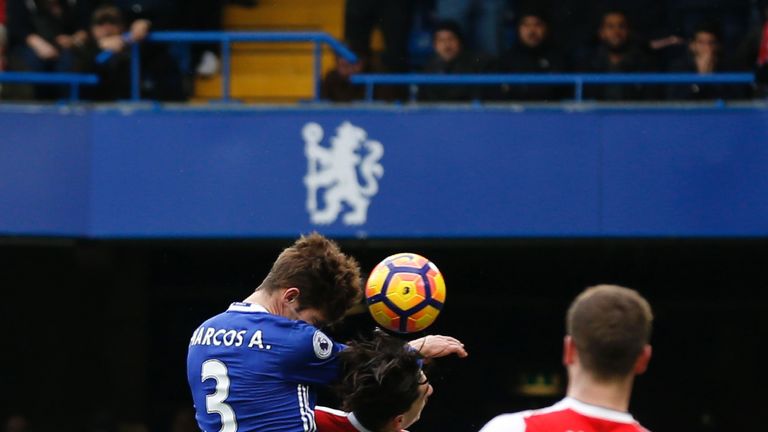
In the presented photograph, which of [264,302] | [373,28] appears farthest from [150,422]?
[264,302]

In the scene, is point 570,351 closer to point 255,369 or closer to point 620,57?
point 255,369

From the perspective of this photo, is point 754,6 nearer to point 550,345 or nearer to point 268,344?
point 550,345

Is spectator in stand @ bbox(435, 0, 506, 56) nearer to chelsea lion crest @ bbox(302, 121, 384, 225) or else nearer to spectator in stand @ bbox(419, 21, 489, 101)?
spectator in stand @ bbox(419, 21, 489, 101)

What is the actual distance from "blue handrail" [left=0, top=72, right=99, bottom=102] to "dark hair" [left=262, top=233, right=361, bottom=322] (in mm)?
6002

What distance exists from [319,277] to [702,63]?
6301 millimetres

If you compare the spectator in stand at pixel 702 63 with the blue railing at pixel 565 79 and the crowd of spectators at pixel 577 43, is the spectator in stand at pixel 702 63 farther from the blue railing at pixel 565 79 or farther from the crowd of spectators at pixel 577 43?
the blue railing at pixel 565 79

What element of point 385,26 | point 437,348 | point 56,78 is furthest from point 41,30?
point 437,348

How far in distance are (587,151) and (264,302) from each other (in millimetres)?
5469

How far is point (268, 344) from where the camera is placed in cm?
564

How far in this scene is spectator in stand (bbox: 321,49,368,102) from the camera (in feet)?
37.9

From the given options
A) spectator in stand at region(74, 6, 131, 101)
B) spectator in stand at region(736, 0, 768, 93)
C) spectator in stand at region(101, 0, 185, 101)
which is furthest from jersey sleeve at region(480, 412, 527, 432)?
spectator in stand at region(101, 0, 185, 101)

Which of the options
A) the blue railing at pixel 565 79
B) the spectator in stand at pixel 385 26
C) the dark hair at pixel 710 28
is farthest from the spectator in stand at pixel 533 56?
the dark hair at pixel 710 28

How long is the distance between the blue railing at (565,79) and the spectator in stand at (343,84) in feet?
1.50

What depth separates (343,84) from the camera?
11.6m
